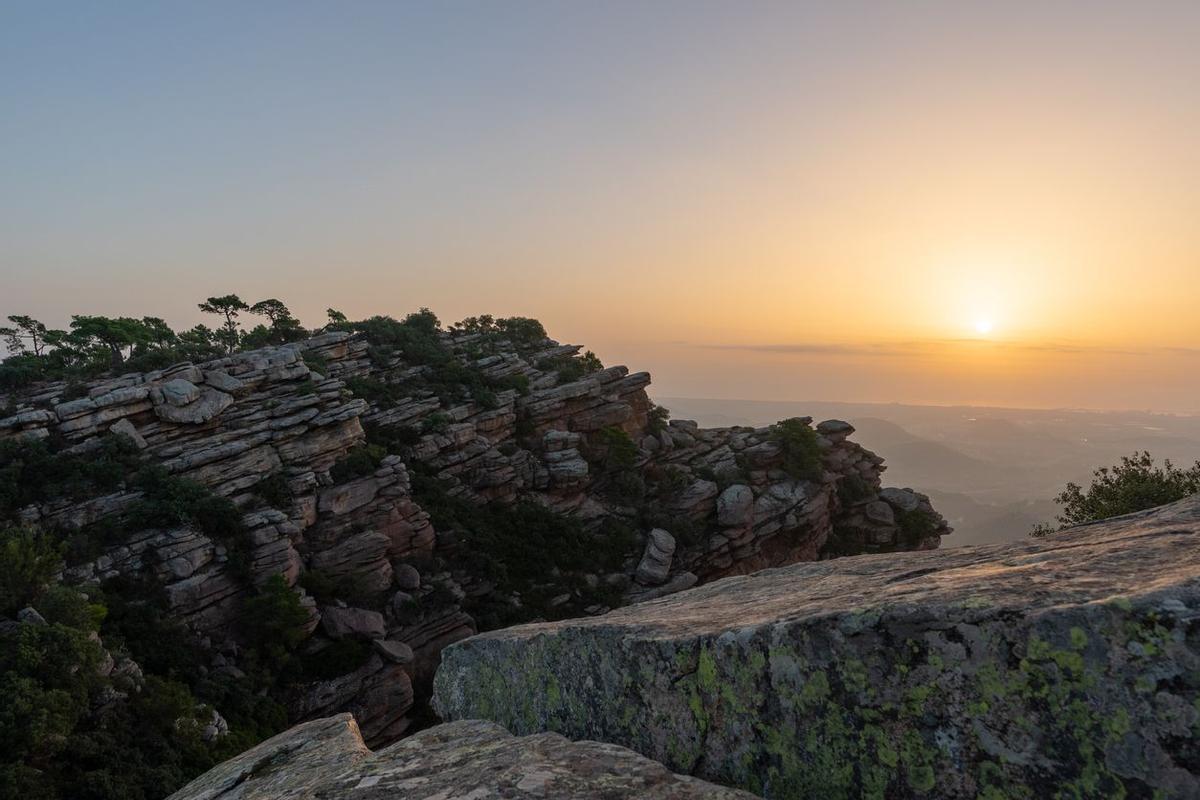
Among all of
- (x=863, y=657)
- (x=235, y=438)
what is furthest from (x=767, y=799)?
(x=235, y=438)

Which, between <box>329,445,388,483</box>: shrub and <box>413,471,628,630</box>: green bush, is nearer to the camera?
<box>413,471,628,630</box>: green bush

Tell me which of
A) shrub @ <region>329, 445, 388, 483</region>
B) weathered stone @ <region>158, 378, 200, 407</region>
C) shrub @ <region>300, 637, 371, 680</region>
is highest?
weathered stone @ <region>158, 378, 200, 407</region>

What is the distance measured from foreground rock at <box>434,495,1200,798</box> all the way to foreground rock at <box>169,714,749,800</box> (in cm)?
47

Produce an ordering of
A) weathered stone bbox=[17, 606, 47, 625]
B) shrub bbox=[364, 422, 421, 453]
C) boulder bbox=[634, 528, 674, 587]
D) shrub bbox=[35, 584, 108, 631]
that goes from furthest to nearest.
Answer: shrub bbox=[364, 422, 421, 453]
boulder bbox=[634, 528, 674, 587]
shrub bbox=[35, 584, 108, 631]
weathered stone bbox=[17, 606, 47, 625]

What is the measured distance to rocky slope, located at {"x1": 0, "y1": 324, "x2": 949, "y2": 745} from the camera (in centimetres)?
2842

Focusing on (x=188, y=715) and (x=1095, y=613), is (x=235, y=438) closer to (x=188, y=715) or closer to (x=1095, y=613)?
(x=188, y=715)

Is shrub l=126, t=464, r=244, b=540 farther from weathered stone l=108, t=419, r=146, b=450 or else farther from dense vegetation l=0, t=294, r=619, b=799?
weathered stone l=108, t=419, r=146, b=450

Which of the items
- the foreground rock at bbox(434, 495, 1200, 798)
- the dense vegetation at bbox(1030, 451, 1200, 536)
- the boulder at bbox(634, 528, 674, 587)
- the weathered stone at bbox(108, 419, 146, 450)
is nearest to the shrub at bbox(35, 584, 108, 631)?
the weathered stone at bbox(108, 419, 146, 450)

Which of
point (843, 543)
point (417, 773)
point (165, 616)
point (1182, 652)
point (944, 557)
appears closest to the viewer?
point (1182, 652)

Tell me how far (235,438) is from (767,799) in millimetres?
40342

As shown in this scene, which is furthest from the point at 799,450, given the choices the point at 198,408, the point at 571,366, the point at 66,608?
the point at 66,608

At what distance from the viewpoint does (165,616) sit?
84.2 ft

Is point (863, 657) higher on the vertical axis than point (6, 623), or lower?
higher

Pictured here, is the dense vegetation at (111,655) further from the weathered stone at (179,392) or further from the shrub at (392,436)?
the shrub at (392,436)
